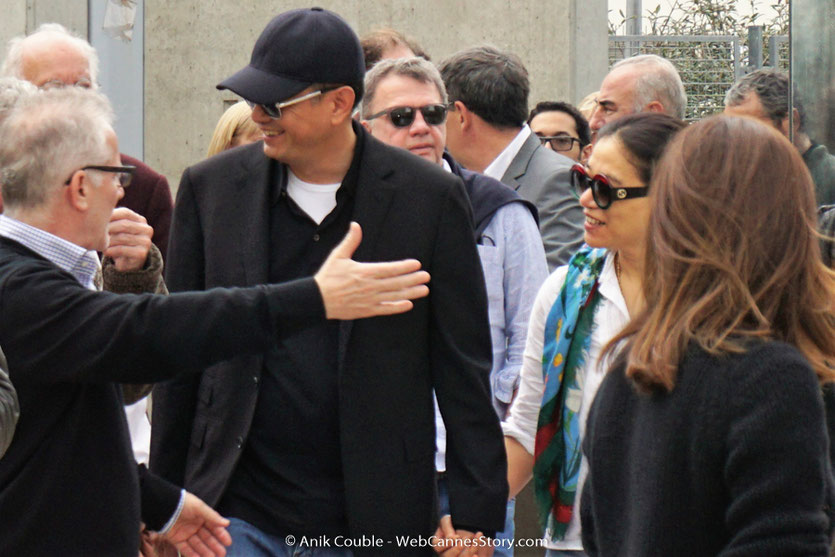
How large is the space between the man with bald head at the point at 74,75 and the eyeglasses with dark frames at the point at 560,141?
319 cm

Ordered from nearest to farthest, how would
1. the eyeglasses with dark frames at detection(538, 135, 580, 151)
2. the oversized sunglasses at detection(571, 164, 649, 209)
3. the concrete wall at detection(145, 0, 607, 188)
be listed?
1. the oversized sunglasses at detection(571, 164, 649, 209)
2. the eyeglasses with dark frames at detection(538, 135, 580, 151)
3. the concrete wall at detection(145, 0, 607, 188)

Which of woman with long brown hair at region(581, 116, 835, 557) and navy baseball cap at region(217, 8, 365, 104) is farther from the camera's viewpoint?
navy baseball cap at region(217, 8, 365, 104)

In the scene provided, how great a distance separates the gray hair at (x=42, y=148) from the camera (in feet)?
9.29

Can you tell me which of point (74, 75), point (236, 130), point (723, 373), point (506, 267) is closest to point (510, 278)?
point (506, 267)

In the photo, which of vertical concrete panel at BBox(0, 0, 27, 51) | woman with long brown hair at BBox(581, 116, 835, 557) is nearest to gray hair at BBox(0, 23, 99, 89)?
woman with long brown hair at BBox(581, 116, 835, 557)

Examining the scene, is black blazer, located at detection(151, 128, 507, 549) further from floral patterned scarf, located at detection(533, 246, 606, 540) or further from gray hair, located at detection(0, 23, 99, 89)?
gray hair, located at detection(0, 23, 99, 89)

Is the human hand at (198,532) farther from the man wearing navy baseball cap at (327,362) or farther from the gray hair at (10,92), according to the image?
the gray hair at (10,92)

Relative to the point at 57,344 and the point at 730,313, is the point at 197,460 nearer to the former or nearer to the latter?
the point at 57,344

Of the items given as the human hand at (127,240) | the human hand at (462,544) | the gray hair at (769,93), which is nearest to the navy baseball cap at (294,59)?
the human hand at (127,240)

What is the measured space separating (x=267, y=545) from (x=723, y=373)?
1592 millimetres

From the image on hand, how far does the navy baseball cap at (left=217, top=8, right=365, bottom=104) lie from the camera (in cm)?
342

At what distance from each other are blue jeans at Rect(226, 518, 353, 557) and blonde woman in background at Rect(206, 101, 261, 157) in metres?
2.33

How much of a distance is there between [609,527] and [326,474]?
1.15 meters

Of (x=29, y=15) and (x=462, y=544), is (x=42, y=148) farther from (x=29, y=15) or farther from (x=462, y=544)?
(x=29, y=15)
